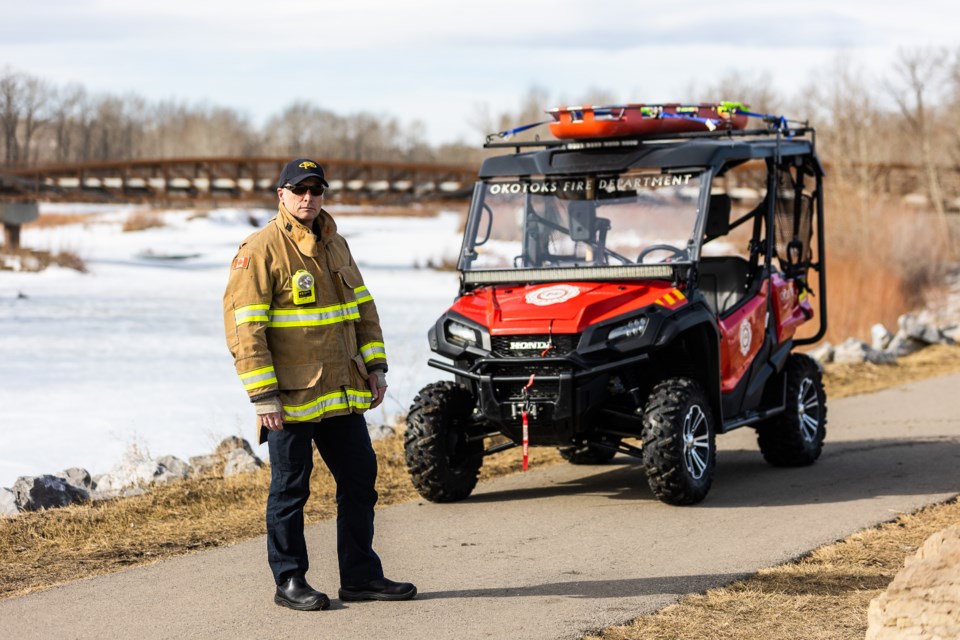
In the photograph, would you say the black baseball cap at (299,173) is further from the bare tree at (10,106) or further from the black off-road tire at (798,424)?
the bare tree at (10,106)

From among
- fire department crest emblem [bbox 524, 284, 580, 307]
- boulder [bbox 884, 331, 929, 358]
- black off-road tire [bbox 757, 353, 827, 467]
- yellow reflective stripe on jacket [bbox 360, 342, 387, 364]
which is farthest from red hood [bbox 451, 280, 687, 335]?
boulder [bbox 884, 331, 929, 358]

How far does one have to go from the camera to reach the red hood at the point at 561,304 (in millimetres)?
8258

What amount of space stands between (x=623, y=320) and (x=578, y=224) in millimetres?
1338

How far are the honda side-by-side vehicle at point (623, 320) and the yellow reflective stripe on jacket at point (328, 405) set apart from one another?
2.18 m

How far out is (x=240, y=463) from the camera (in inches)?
415

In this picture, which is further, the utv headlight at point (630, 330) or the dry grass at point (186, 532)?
the utv headlight at point (630, 330)

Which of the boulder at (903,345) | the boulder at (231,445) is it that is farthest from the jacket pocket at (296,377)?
the boulder at (903,345)

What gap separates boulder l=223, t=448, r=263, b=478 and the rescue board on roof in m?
3.52

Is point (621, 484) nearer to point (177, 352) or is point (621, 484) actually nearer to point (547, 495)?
point (547, 495)

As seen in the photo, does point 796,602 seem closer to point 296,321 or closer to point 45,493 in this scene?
point 296,321

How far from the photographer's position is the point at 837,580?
6.58 meters

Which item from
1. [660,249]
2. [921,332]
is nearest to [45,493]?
→ [660,249]

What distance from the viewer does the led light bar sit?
29.0 ft

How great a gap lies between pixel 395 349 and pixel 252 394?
46.9 feet
